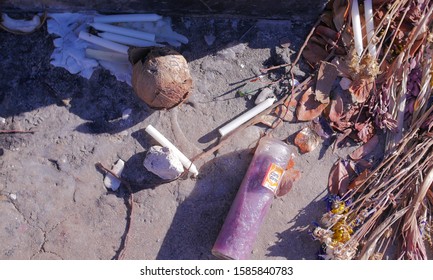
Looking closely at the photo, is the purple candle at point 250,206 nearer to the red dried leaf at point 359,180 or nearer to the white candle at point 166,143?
the white candle at point 166,143

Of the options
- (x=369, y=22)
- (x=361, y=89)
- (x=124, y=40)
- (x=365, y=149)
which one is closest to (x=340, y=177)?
(x=365, y=149)

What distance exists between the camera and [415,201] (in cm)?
392

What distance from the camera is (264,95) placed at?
13.2ft

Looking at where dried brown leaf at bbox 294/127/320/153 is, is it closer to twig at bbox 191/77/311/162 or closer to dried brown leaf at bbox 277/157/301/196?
dried brown leaf at bbox 277/157/301/196

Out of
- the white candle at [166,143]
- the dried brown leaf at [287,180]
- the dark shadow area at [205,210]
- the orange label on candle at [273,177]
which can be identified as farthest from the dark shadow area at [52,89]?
the dried brown leaf at [287,180]

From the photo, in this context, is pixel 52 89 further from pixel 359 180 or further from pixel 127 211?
pixel 359 180

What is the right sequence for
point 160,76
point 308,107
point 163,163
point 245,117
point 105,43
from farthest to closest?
point 308,107
point 245,117
point 105,43
point 163,163
point 160,76

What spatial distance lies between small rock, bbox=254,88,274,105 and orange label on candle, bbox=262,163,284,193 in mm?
495

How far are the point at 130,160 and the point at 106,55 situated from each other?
73 centimetres

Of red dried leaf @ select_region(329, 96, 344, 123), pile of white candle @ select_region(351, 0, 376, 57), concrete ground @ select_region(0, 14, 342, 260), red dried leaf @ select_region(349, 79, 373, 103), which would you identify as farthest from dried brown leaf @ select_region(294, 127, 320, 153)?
pile of white candle @ select_region(351, 0, 376, 57)

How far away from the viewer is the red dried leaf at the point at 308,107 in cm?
405

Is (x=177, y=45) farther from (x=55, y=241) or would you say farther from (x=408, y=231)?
(x=408, y=231)

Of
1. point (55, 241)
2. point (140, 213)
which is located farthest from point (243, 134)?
point (55, 241)

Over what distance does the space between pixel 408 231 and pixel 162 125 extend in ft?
6.04
